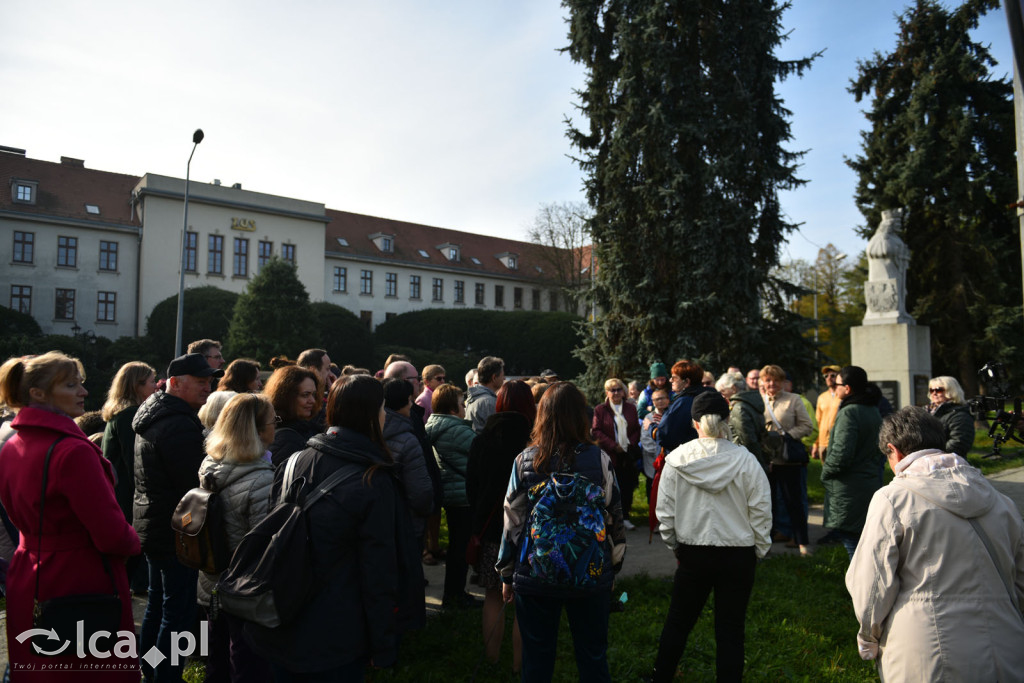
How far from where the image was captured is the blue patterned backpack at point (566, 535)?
328 centimetres

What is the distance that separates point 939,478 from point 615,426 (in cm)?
574

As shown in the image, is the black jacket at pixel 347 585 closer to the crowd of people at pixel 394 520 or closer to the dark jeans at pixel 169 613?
the crowd of people at pixel 394 520

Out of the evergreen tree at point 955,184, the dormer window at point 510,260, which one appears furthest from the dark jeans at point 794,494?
the dormer window at point 510,260

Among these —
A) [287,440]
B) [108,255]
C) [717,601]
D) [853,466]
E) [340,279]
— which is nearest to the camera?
[717,601]

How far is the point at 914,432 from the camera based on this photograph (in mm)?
3059

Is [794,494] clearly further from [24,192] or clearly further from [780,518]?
[24,192]

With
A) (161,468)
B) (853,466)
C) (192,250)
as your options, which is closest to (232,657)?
(161,468)

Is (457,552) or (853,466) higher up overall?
(853,466)

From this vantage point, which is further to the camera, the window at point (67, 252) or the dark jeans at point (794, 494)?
the window at point (67, 252)

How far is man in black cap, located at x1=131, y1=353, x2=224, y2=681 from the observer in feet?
13.0

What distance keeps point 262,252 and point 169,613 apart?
46.2 metres

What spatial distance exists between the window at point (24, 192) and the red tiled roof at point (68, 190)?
27cm

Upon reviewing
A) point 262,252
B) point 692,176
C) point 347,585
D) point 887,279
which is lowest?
point 347,585

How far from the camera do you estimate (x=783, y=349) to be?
757 inches
